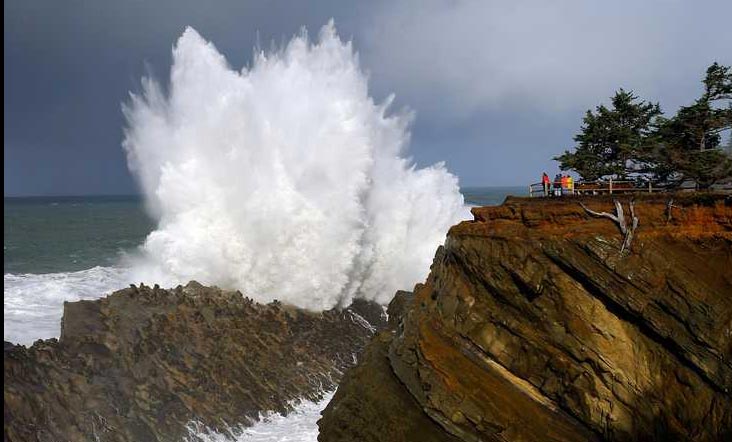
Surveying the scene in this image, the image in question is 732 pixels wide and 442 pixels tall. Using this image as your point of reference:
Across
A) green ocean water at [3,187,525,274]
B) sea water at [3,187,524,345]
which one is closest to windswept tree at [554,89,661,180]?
sea water at [3,187,524,345]

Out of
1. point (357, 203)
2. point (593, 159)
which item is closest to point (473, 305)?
point (593, 159)

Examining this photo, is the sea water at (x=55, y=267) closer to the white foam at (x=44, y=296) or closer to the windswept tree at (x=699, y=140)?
the white foam at (x=44, y=296)

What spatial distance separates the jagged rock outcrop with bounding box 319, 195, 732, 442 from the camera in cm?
1042

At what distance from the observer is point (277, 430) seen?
15.8 meters

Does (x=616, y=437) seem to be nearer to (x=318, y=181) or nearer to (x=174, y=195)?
(x=318, y=181)

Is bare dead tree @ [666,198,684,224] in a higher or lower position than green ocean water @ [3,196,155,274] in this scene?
lower

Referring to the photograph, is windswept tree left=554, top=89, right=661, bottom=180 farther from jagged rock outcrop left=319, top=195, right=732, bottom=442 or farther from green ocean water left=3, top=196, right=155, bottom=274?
green ocean water left=3, top=196, right=155, bottom=274

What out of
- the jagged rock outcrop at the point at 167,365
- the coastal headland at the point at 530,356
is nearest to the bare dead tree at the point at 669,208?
the coastal headland at the point at 530,356

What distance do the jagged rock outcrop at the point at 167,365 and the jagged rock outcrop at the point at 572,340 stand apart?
4.99m

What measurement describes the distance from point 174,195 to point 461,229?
70.9 ft

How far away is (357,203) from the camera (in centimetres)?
2878

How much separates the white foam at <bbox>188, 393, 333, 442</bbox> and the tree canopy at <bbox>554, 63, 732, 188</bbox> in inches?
538

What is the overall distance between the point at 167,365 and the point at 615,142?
1864cm

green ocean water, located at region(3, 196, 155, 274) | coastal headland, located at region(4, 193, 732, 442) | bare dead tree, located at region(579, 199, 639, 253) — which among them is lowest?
coastal headland, located at region(4, 193, 732, 442)
